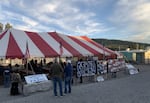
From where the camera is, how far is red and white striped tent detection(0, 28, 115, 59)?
16.2 metres

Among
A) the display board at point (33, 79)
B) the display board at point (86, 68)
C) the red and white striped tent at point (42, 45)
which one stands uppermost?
the red and white striped tent at point (42, 45)

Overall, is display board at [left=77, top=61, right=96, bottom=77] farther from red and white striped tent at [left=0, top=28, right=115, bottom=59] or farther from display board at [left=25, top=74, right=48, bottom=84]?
display board at [left=25, top=74, right=48, bottom=84]

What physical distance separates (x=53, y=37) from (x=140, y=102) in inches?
476

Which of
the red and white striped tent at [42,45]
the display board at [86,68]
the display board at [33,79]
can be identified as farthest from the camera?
the display board at [86,68]

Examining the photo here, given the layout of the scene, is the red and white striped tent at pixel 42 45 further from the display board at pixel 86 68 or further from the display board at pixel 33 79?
the display board at pixel 33 79

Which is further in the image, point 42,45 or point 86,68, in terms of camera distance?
point 42,45

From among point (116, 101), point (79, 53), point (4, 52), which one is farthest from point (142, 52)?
point (116, 101)

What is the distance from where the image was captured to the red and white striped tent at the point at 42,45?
638 inches

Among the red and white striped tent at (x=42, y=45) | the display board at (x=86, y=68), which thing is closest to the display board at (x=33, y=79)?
the red and white striped tent at (x=42, y=45)

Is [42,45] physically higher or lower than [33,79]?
higher

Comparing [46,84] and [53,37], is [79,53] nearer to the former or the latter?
[53,37]

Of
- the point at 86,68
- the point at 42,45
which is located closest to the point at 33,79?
the point at 86,68

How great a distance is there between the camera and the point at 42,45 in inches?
716

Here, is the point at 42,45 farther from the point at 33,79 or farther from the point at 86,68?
the point at 33,79
